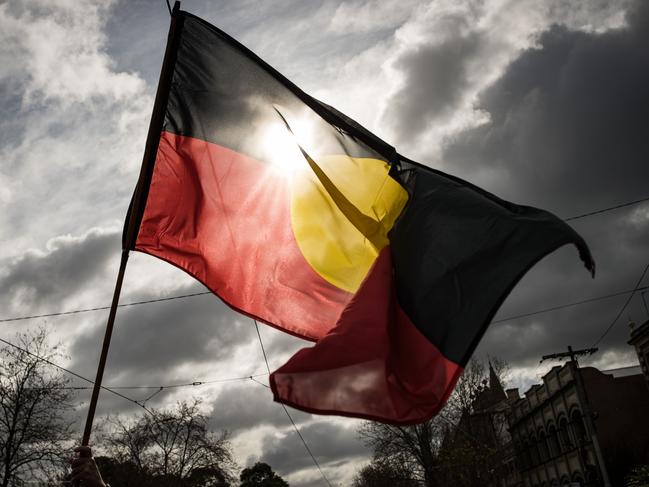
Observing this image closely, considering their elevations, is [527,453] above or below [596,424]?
below

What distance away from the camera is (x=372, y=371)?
3.87 metres

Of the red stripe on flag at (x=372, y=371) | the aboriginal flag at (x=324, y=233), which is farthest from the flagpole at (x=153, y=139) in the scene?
the red stripe on flag at (x=372, y=371)

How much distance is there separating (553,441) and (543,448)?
10.8ft

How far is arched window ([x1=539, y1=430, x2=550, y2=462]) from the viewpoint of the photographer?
48781mm

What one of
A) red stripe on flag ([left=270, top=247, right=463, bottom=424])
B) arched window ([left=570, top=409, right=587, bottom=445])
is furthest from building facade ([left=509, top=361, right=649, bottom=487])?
red stripe on flag ([left=270, top=247, right=463, bottom=424])

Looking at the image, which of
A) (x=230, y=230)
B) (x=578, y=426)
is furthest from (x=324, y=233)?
(x=578, y=426)

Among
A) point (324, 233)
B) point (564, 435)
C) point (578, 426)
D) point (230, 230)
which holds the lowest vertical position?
point (564, 435)

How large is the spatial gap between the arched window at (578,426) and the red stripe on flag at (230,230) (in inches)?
1575

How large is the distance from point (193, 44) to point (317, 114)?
121cm

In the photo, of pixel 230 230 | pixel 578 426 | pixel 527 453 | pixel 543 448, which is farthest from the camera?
pixel 527 453

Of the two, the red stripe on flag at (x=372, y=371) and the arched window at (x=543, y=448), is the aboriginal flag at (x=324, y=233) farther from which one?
the arched window at (x=543, y=448)

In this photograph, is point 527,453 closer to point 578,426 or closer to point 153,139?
point 578,426

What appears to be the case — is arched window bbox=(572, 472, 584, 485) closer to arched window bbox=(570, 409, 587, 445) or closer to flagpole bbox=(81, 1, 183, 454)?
arched window bbox=(570, 409, 587, 445)

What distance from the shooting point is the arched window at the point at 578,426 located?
132 ft
